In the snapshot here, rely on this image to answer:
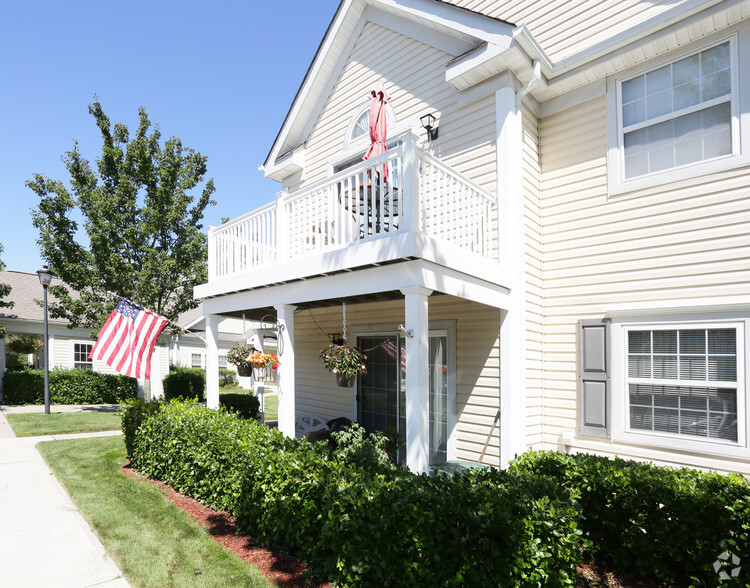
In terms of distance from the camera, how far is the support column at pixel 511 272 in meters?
6.23

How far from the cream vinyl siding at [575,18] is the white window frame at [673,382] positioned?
3923 mm

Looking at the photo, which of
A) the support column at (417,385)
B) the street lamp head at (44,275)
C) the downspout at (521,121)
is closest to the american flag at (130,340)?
the support column at (417,385)

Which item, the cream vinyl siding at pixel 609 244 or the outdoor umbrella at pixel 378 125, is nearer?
the cream vinyl siding at pixel 609 244

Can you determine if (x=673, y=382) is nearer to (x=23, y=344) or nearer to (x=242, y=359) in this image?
(x=242, y=359)

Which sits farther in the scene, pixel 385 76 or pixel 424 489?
pixel 385 76

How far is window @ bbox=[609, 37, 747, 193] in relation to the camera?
5.36 metres

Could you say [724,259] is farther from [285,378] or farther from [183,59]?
[183,59]

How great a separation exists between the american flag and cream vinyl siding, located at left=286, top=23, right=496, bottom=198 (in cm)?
456

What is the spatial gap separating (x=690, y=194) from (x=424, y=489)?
488 centimetres

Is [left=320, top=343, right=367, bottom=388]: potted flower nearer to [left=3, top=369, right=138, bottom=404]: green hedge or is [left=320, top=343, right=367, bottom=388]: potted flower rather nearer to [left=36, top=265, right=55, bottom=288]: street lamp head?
[left=36, top=265, right=55, bottom=288]: street lamp head

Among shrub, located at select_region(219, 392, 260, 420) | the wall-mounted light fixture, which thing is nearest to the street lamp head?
shrub, located at select_region(219, 392, 260, 420)

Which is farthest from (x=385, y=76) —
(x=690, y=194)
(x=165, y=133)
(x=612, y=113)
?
(x=165, y=133)

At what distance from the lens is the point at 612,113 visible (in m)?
6.27

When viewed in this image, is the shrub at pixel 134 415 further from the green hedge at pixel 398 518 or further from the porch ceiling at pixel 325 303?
the green hedge at pixel 398 518
